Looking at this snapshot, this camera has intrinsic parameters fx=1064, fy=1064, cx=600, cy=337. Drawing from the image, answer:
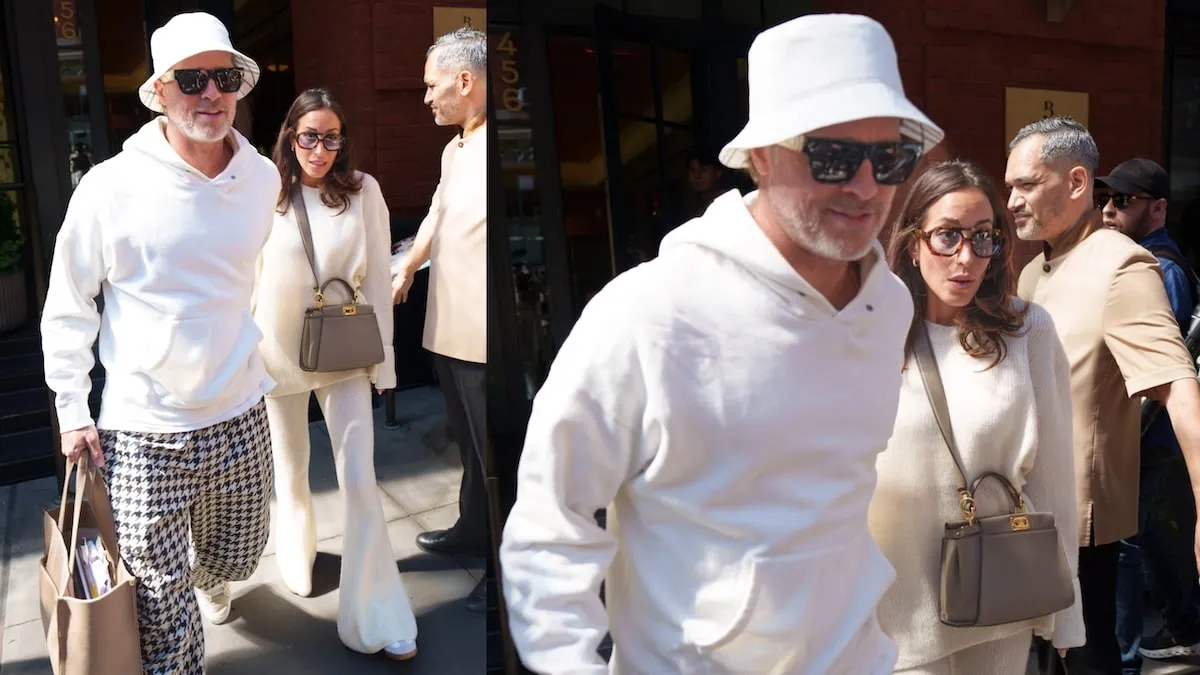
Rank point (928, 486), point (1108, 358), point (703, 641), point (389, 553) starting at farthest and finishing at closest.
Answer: point (389, 553) < point (1108, 358) < point (928, 486) < point (703, 641)

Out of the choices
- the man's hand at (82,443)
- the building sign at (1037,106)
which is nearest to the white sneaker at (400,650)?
the man's hand at (82,443)

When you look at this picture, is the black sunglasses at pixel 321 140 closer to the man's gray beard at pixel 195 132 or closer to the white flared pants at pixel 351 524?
the man's gray beard at pixel 195 132

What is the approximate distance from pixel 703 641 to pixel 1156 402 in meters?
1.78

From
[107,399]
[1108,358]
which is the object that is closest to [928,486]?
[1108,358]

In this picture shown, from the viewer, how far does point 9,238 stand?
2.77 meters

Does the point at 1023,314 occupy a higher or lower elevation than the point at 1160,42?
lower

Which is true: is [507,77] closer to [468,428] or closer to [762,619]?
[762,619]

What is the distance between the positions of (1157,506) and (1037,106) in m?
1.40

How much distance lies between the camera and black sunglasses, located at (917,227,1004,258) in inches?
81.8

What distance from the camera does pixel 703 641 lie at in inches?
60.4

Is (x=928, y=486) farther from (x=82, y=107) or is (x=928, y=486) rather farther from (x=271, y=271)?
(x=82, y=107)

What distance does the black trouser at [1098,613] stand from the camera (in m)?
2.65

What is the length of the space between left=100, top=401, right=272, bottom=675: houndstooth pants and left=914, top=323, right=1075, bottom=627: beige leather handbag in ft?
5.44

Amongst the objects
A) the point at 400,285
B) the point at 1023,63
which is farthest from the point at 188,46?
the point at 1023,63
